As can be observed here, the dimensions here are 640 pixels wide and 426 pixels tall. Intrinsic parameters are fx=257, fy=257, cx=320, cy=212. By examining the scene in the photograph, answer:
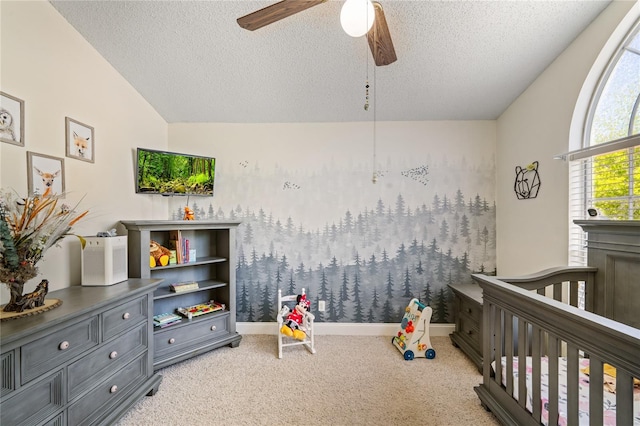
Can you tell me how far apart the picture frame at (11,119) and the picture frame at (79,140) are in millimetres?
277

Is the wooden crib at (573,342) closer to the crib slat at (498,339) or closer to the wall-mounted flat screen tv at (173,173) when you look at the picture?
the crib slat at (498,339)

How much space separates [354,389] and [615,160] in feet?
7.96

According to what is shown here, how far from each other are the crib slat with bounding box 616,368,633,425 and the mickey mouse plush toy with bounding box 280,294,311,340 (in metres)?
2.06

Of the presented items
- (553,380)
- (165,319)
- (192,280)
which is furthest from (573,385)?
(192,280)

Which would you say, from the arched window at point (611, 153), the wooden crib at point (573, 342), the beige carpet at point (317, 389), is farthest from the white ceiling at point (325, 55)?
the beige carpet at point (317, 389)

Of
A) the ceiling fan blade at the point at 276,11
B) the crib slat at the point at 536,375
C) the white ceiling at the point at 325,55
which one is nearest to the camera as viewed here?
the ceiling fan blade at the point at 276,11

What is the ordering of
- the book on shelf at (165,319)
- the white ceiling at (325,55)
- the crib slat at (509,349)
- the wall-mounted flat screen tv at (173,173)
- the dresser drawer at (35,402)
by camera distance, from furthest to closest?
1. the wall-mounted flat screen tv at (173,173)
2. the book on shelf at (165,319)
3. the white ceiling at (325,55)
4. the crib slat at (509,349)
5. the dresser drawer at (35,402)

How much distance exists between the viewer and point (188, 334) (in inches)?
91.4

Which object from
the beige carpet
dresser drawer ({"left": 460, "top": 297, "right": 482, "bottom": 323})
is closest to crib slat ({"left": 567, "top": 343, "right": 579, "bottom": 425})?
the beige carpet

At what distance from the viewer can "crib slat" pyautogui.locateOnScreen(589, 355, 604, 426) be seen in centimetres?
97

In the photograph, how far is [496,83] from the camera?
Result: 7.58 feet

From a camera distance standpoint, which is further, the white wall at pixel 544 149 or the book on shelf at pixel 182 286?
the book on shelf at pixel 182 286

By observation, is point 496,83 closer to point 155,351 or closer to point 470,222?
point 470,222

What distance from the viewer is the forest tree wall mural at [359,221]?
112 inches
